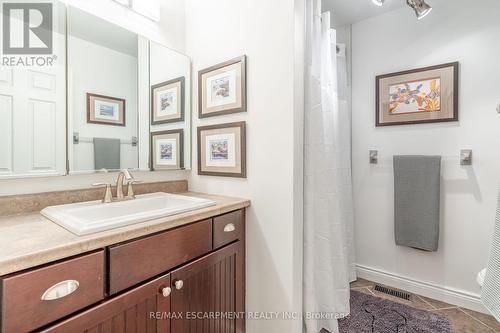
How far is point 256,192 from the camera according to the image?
4.61 ft

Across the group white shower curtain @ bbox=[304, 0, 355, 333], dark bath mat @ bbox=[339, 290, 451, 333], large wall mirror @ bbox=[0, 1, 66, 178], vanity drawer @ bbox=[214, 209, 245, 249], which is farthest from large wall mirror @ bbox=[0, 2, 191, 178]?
dark bath mat @ bbox=[339, 290, 451, 333]

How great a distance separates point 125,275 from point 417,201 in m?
2.09

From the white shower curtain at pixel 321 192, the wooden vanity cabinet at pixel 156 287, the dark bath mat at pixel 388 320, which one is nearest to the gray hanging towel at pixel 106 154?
the wooden vanity cabinet at pixel 156 287

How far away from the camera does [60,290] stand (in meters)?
0.68

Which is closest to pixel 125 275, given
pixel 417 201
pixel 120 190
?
pixel 120 190

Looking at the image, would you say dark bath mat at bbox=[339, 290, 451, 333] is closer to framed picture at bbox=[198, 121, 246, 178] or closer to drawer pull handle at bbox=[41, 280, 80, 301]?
framed picture at bbox=[198, 121, 246, 178]

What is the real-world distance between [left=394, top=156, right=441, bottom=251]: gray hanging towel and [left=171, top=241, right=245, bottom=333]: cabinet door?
145 centimetres

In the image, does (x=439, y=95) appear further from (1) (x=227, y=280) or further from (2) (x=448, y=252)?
(1) (x=227, y=280)

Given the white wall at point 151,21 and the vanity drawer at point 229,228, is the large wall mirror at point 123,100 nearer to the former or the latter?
the white wall at point 151,21

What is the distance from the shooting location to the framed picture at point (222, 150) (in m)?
1.45

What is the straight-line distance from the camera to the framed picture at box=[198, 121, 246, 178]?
4.77ft

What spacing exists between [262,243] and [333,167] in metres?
0.72

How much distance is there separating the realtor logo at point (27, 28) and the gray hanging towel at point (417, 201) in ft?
8.03

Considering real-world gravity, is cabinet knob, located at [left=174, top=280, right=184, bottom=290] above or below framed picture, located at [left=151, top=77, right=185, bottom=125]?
below
